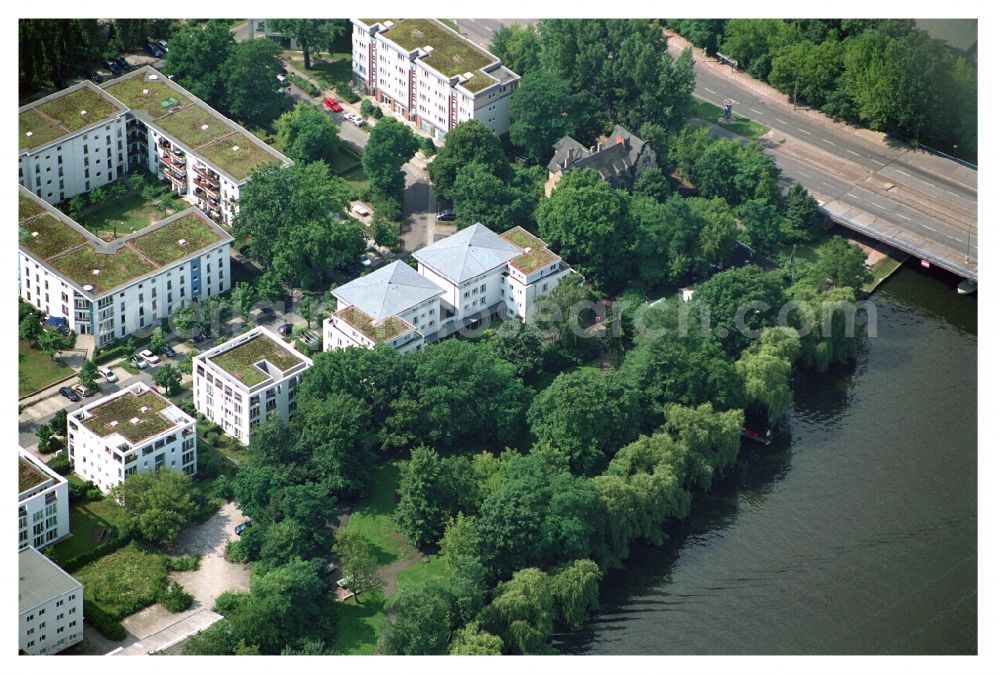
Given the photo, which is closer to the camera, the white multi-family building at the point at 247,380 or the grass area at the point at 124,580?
the grass area at the point at 124,580

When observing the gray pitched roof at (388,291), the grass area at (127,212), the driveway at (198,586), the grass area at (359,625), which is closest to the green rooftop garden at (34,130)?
the grass area at (127,212)

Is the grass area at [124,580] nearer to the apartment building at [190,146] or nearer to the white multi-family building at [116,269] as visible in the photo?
the white multi-family building at [116,269]

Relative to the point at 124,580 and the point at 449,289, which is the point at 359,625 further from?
the point at 449,289

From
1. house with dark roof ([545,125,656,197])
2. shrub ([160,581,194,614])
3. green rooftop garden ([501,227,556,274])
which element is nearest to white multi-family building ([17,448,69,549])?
shrub ([160,581,194,614])

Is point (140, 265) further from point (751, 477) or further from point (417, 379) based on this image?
point (751, 477)

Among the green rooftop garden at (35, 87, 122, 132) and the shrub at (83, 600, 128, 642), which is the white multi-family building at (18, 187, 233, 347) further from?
the shrub at (83, 600, 128, 642)
